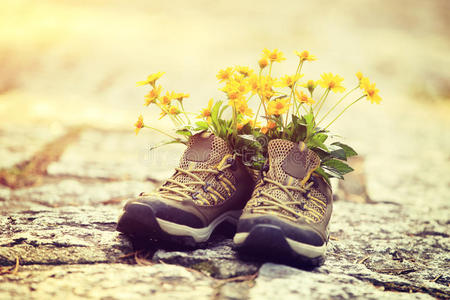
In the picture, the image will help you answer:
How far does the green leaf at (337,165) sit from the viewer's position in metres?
1.71

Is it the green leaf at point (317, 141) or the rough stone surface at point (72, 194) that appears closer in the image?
the green leaf at point (317, 141)

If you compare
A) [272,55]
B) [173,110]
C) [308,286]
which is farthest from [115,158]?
[308,286]

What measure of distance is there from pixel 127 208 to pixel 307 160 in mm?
709

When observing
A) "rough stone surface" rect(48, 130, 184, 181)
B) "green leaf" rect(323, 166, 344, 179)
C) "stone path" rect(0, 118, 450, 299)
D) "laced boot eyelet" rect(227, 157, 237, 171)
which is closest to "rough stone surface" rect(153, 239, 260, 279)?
"stone path" rect(0, 118, 450, 299)

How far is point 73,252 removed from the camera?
154 centimetres

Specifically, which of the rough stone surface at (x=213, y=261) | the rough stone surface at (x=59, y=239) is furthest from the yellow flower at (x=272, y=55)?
the rough stone surface at (x=59, y=239)

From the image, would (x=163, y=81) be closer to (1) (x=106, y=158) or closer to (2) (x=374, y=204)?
(1) (x=106, y=158)

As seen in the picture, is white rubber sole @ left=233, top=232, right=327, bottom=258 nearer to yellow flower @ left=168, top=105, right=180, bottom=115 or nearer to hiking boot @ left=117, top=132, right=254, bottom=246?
hiking boot @ left=117, top=132, right=254, bottom=246

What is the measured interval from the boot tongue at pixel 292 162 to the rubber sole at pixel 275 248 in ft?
0.86

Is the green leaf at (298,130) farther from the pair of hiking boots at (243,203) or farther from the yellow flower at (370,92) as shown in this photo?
the yellow flower at (370,92)

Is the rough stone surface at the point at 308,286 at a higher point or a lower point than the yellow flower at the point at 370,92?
lower

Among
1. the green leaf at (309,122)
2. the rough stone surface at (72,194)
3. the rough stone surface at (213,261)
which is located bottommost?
the rough stone surface at (72,194)

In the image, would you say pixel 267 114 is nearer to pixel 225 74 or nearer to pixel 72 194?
pixel 225 74

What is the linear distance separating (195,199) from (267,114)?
0.46 meters
